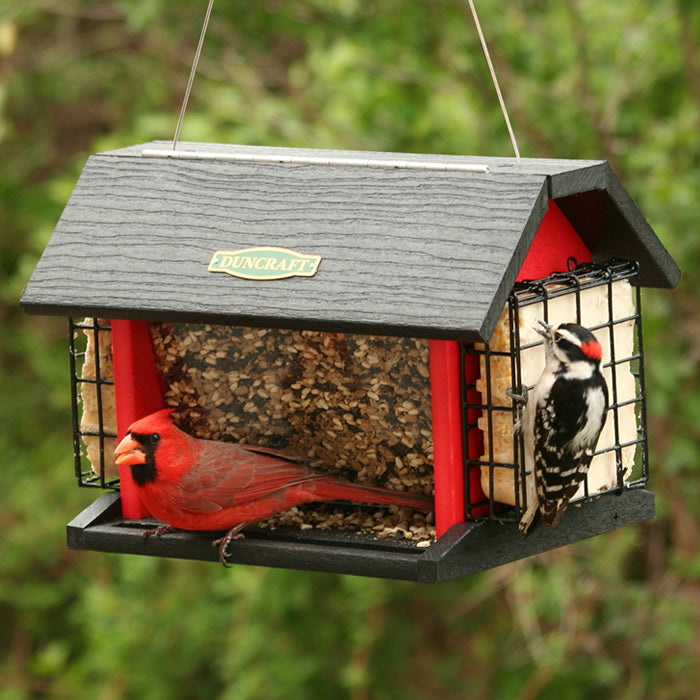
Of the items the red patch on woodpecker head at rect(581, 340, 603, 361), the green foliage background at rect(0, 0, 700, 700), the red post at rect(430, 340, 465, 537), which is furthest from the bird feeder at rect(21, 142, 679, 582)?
the green foliage background at rect(0, 0, 700, 700)

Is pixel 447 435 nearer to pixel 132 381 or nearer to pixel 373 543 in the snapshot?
pixel 373 543

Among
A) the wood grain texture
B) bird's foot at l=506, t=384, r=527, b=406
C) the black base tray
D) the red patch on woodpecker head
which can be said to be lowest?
the black base tray

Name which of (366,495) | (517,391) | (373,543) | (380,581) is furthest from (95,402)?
(380,581)

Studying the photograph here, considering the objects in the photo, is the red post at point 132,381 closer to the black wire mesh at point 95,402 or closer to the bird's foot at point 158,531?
the black wire mesh at point 95,402

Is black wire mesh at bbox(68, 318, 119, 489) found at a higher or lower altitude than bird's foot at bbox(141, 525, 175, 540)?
higher

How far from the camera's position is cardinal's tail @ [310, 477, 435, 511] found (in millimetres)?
3361

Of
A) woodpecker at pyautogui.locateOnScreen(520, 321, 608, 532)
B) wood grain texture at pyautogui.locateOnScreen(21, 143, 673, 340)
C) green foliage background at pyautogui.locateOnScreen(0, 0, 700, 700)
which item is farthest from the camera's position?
green foliage background at pyautogui.locateOnScreen(0, 0, 700, 700)

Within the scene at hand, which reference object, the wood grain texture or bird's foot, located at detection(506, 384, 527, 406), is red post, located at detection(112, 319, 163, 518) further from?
bird's foot, located at detection(506, 384, 527, 406)

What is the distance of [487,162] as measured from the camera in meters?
3.34

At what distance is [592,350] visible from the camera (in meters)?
3.04

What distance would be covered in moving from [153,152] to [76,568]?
5.07 metres

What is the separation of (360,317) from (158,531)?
3.12 feet

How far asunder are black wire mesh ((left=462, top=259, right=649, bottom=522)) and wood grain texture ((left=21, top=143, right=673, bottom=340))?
184 mm

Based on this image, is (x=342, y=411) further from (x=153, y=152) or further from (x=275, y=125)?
(x=275, y=125)
